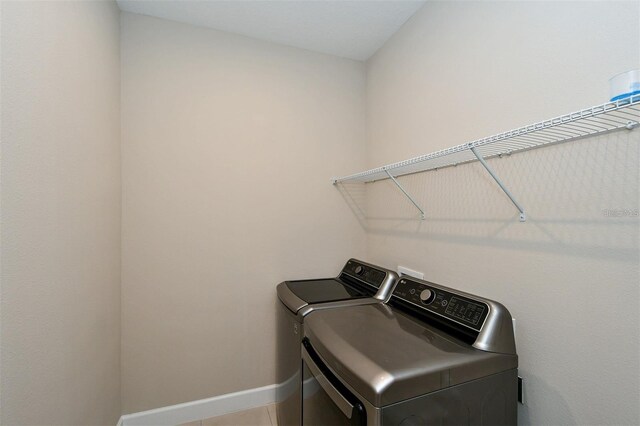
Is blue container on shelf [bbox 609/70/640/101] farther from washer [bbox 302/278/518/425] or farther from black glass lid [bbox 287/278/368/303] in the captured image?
black glass lid [bbox 287/278/368/303]

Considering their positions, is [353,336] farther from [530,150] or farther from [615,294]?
[530,150]

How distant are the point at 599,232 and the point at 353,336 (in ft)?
2.97

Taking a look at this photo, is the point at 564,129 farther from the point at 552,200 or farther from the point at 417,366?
the point at 417,366

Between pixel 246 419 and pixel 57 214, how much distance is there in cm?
171

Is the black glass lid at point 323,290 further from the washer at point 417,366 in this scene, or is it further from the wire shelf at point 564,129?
the wire shelf at point 564,129

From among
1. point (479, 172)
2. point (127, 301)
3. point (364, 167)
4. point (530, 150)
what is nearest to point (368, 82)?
point (364, 167)

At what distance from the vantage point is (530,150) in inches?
41.2

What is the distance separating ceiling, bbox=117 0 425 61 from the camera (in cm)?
162

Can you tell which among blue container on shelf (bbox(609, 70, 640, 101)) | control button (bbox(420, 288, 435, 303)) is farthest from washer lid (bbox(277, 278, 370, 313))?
blue container on shelf (bbox(609, 70, 640, 101))

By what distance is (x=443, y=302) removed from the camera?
4.05ft

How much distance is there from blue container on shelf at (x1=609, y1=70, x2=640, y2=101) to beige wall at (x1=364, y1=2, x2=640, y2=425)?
0.24 metres

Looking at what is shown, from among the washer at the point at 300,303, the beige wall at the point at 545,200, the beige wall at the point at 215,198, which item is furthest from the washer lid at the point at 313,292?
the beige wall at the point at 545,200

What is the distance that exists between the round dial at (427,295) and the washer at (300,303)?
255 mm

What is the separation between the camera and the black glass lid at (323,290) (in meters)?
1.60
